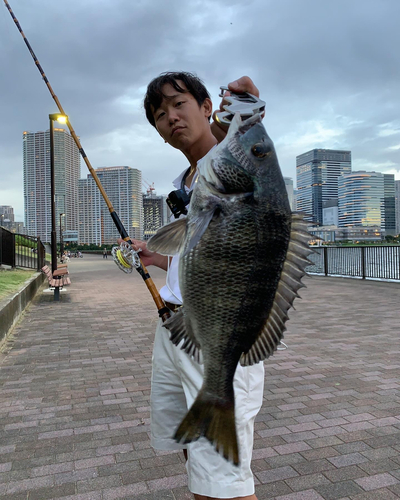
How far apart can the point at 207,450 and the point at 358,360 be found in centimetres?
457

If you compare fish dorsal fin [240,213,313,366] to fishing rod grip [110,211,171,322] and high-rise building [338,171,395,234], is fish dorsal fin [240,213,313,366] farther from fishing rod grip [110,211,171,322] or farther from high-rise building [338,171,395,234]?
high-rise building [338,171,395,234]

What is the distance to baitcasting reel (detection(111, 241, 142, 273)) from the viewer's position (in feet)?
6.91

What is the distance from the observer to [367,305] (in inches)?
396

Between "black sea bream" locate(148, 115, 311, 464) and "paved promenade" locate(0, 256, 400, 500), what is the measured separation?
5.55 feet

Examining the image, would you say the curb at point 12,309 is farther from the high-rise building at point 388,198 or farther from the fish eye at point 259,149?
the high-rise building at point 388,198

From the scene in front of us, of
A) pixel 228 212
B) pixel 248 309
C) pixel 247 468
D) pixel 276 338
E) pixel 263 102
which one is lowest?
pixel 247 468

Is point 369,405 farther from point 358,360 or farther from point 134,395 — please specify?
point 134,395

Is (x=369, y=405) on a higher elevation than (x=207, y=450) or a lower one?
lower

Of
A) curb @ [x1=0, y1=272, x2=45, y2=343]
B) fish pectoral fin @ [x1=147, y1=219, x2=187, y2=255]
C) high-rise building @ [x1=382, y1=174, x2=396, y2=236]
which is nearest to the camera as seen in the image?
fish pectoral fin @ [x1=147, y1=219, x2=187, y2=255]

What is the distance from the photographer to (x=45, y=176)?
130 ft

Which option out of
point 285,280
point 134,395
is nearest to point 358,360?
point 134,395

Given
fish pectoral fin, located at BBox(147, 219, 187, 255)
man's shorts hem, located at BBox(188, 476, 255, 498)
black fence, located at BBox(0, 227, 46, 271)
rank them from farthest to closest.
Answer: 1. black fence, located at BBox(0, 227, 46, 271)
2. man's shorts hem, located at BBox(188, 476, 255, 498)
3. fish pectoral fin, located at BBox(147, 219, 187, 255)

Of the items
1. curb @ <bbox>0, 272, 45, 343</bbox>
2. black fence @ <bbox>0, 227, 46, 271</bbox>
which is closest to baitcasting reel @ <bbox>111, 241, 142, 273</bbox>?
curb @ <bbox>0, 272, 45, 343</bbox>

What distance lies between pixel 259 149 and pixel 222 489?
4.26 ft
